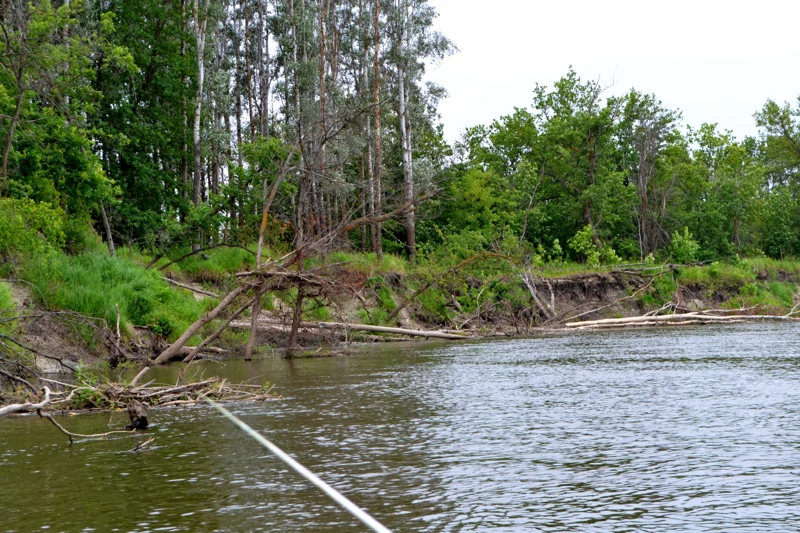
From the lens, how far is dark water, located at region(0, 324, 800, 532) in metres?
5.93

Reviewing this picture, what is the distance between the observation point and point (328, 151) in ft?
107

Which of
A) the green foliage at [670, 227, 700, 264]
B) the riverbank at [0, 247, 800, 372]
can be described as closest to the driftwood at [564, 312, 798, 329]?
the riverbank at [0, 247, 800, 372]

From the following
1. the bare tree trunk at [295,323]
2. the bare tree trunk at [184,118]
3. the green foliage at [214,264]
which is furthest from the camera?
the bare tree trunk at [184,118]

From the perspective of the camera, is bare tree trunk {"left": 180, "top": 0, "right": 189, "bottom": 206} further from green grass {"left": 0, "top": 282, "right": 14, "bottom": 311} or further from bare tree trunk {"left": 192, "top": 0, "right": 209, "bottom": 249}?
green grass {"left": 0, "top": 282, "right": 14, "bottom": 311}

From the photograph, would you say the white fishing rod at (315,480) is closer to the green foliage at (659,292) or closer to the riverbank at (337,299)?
the riverbank at (337,299)

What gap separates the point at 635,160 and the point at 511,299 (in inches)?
995

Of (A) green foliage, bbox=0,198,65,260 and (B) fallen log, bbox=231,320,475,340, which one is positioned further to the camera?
(B) fallen log, bbox=231,320,475,340

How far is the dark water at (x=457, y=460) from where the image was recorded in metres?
5.93

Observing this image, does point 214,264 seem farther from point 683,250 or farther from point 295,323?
point 683,250

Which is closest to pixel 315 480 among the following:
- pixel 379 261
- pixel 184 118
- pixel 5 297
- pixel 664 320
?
pixel 5 297

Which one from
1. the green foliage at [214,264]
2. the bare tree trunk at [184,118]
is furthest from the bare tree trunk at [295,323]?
the bare tree trunk at [184,118]

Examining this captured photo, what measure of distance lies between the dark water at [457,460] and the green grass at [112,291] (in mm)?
8095

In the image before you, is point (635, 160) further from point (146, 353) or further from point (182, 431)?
point (182, 431)

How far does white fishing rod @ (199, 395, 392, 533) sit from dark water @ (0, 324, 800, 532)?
97 millimetres
